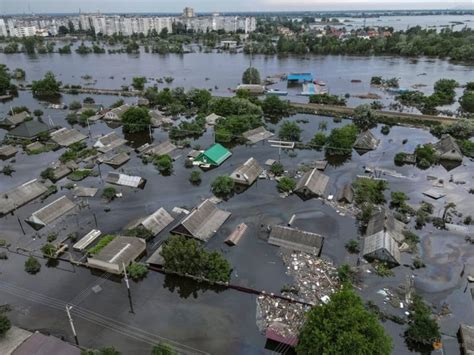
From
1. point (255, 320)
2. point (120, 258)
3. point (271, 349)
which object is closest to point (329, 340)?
point (271, 349)

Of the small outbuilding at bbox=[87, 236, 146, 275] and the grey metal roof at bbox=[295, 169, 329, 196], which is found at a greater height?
the grey metal roof at bbox=[295, 169, 329, 196]

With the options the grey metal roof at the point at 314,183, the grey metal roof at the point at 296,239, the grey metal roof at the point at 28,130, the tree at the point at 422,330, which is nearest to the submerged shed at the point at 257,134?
the grey metal roof at the point at 314,183

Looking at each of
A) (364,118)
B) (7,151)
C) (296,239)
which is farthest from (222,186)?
(364,118)

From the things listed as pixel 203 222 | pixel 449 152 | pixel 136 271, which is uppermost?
pixel 449 152

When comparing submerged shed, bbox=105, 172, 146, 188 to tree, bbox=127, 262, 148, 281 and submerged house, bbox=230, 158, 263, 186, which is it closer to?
submerged house, bbox=230, 158, 263, 186

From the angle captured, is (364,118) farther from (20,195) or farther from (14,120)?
(14,120)

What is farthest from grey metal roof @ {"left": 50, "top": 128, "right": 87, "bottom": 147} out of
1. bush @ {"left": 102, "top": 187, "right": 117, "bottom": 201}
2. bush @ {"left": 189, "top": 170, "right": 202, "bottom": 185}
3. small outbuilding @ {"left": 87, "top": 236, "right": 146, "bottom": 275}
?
small outbuilding @ {"left": 87, "top": 236, "right": 146, "bottom": 275}

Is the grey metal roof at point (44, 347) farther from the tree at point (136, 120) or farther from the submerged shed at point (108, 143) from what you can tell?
the tree at point (136, 120)
